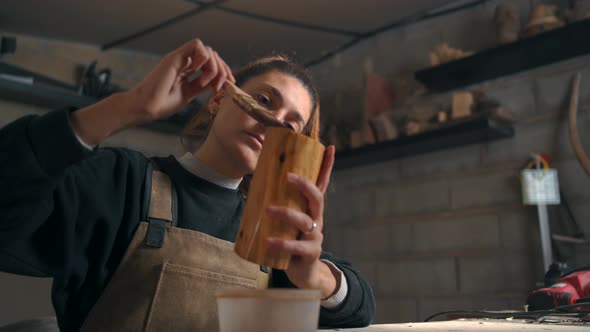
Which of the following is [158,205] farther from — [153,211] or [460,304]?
[460,304]

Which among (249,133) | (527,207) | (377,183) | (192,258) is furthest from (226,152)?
(377,183)

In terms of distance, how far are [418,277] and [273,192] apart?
2.14 metres

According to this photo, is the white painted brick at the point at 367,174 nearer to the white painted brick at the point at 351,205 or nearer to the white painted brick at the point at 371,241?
A: the white painted brick at the point at 351,205

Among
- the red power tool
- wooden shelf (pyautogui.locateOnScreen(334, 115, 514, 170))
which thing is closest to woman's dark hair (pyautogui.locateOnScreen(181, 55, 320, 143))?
the red power tool

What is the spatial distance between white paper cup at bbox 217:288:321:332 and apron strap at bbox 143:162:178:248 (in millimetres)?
401

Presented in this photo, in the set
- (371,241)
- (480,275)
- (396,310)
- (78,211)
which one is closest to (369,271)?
(371,241)

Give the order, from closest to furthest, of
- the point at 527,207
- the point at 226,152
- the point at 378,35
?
the point at 226,152 < the point at 527,207 < the point at 378,35

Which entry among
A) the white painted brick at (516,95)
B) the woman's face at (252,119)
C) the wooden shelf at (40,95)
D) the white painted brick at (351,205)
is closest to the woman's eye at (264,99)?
the woman's face at (252,119)

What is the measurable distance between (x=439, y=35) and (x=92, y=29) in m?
1.78

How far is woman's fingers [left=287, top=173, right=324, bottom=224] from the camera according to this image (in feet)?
1.93

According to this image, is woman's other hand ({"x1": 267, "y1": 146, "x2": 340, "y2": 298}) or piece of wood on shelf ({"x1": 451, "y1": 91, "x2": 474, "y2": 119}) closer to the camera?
woman's other hand ({"x1": 267, "y1": 146, "x2": 340, "y2": 298})

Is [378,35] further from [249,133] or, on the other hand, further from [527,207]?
[249,133]

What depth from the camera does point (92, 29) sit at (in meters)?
2.63

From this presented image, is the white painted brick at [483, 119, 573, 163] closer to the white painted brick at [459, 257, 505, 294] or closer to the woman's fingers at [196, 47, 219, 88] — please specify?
the white painted brick at [459, 257, 505, 294]
